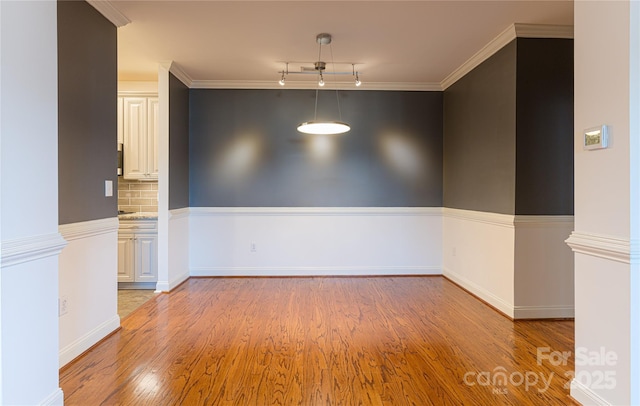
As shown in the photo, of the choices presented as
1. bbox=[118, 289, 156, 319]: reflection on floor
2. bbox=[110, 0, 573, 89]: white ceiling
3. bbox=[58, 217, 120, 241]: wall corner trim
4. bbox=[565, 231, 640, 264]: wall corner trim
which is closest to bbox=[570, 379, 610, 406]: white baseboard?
bbox=[565, 231, 640, 264]: wall corner trim

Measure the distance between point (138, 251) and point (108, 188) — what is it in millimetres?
1597

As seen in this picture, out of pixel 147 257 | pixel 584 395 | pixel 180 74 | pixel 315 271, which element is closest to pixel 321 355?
pixel 584 395

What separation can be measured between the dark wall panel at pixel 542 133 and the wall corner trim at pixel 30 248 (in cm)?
341

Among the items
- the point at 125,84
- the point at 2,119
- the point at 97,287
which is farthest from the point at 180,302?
the point at 125,84

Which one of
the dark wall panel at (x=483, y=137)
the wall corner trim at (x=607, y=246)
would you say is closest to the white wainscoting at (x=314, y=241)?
the dark wall panel at (x=483, y=137)

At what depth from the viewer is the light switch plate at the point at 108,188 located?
9.18ft

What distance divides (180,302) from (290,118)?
Result: 2.67 m

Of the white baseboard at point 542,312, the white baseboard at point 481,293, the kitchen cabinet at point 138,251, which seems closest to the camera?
the white baseboard at point 542,312

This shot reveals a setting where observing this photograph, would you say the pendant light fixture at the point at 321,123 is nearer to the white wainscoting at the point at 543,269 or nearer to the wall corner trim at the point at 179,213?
the wall corner trim at the point at 179,213

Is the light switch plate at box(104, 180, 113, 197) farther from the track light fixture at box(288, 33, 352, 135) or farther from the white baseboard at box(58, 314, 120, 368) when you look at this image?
the track light fixture at box(288, 33, 352, 135)

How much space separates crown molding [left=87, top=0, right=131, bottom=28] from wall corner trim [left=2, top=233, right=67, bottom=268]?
1903 mm

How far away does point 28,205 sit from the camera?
62.9 inches

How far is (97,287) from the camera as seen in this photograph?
2.71 metres

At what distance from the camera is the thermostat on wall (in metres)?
1.74
